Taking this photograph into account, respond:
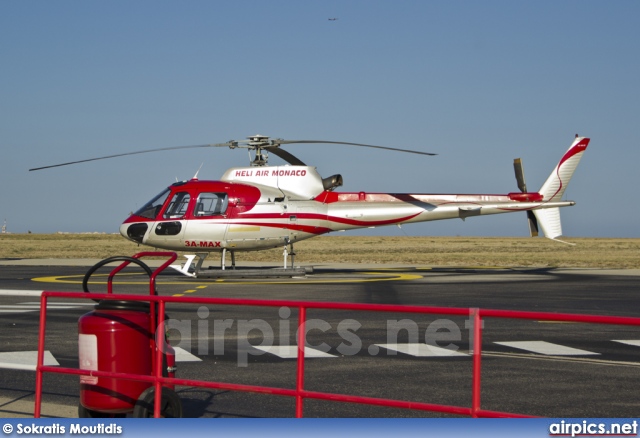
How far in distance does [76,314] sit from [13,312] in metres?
1.74

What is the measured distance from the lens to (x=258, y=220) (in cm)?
2631

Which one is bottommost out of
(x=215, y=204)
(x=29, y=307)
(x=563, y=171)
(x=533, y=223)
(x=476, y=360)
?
(x=29, y=307)

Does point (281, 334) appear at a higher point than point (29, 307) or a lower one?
higher

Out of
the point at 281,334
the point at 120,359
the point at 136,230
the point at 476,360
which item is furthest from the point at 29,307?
the point at 476,360

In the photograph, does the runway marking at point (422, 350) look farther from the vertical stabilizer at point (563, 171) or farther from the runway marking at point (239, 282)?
the vertical stabilizer at point (563, 171)

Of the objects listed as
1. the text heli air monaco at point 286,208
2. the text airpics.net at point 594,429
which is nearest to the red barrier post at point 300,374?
the text airpics.net at point 594,429

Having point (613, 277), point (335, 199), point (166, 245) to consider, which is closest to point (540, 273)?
point (613, 277)

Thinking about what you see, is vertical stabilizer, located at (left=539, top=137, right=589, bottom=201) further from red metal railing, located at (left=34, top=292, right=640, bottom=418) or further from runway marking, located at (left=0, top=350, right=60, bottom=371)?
red metal railing, located at (left=34, top=292, right=640, bottom=418)

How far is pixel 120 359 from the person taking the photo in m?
7.85

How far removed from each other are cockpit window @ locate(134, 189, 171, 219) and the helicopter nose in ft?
1.01

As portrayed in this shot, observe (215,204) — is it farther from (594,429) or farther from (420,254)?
(420,254)

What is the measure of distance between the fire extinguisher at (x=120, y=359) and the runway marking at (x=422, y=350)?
4417 millimetres

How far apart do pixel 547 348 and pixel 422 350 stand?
1778 millimetres

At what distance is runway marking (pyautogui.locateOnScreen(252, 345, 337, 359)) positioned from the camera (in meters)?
11.7
